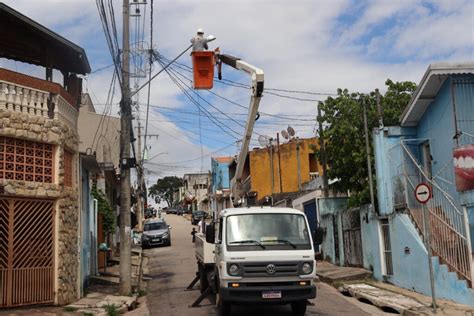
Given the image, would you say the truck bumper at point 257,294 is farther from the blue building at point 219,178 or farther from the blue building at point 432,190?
the blue building at point 219,178

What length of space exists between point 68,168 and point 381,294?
8.73 m

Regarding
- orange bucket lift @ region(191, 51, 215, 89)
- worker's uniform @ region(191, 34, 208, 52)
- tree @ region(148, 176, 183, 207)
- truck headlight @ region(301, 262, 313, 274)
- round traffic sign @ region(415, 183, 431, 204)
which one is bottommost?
truck headlight @ region(301, 262, 313, 274)

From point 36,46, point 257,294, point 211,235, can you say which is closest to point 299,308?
point 257,294

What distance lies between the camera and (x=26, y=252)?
39.2ft

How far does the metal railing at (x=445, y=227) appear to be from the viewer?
11719 millimetres

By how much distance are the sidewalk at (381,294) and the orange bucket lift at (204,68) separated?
667cm

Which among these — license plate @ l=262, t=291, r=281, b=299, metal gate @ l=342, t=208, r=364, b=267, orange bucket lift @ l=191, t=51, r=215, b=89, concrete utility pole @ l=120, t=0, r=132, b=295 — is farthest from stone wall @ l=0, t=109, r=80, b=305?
metal gate @ l=342, t=208, r=364, b=267

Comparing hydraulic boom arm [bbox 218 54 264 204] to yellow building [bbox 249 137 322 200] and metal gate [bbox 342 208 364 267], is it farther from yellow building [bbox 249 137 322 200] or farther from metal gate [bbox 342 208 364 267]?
yellow building [bbox 249 137 322 200]

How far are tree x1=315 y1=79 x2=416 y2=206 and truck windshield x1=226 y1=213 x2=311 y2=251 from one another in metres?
8.96

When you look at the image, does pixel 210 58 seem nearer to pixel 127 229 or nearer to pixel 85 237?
pixel 127 229

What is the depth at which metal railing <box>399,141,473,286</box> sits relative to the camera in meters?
11.7

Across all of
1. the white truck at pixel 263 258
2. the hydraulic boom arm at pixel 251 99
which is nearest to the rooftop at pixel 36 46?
the hydraulic boom arm at pixel 251 99

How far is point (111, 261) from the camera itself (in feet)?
79.7

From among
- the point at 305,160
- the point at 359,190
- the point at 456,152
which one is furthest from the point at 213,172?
the point at 456,152
